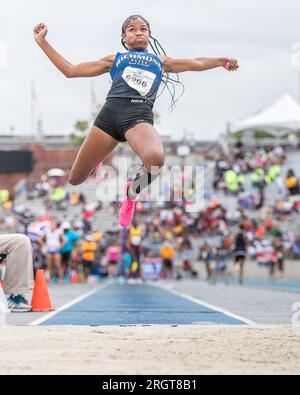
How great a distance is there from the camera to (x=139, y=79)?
29.1ft

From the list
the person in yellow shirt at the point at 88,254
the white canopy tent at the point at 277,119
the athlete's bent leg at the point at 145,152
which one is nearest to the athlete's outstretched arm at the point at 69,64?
the athlete's bent leg at the point at 145,152

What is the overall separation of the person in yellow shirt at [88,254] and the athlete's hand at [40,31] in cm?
2000

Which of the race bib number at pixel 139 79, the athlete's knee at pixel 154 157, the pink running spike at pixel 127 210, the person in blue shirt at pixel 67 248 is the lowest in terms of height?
the person in blue shirt at pixel 67 248

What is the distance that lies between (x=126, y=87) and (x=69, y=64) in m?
0.58

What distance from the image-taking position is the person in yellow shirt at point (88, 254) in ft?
94.7

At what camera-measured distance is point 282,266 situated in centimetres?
3030

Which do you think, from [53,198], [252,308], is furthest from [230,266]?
[252,308]

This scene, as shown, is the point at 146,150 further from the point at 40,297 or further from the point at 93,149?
the point at 40,297

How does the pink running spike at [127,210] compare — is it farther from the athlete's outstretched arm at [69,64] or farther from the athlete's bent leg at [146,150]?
the athlete's outstretched arm at [69,64]

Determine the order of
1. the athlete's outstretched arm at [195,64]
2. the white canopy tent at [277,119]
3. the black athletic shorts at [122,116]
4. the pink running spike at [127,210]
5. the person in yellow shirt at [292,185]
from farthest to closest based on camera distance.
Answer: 1. the white canopy tent at [277,119]
2. the person in yellow shirt at [292,185]
3. the pink running spike at [127,210]
4. the athlete's outstretched arm at [195,64]
5. the black athletic shorts at [122,116]

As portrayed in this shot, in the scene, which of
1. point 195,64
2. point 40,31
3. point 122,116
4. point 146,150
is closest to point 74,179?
point 122,116

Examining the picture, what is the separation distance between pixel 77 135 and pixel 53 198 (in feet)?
87.4
